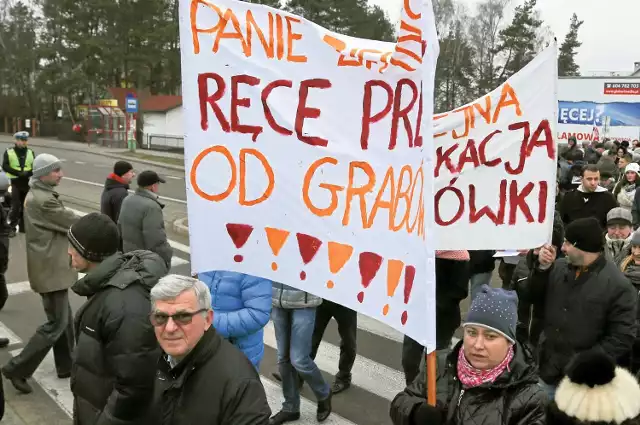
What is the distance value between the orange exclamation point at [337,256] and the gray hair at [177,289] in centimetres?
64

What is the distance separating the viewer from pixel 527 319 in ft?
15.5

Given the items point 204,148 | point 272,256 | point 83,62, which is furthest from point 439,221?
point 83,62

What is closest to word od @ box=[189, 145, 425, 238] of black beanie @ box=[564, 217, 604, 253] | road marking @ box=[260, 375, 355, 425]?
black beanie @ box=[564, 217, 604, 253]

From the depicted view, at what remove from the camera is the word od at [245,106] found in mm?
Result: 2771

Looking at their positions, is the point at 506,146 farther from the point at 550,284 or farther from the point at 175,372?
the point at 175,372

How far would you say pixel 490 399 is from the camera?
91.4 inches

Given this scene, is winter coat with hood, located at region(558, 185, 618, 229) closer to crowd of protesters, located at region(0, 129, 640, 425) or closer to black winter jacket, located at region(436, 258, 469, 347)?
crowd of protesters, located at region(0, 129, 640, 425)

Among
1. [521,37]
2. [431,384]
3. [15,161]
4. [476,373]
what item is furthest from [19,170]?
[521,37]

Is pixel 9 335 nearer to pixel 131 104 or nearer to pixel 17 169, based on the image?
pixel 17 169

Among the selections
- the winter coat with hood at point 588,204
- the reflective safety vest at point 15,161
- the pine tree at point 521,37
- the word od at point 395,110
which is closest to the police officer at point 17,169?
the reflective safety vest at point 15,161

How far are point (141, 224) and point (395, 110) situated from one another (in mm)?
3630

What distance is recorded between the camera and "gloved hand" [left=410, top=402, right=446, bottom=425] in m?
2.34

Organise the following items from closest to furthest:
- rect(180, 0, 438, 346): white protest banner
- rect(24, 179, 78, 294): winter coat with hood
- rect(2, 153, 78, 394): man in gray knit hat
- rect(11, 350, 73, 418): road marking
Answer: rect(180, 0, 438, 346): white protest banner, rect(11, 350, 73, 418): road marking, rect(2, 153, 78, 394): man in gray knit hat, rect(24, 179, 78, 294): winter coat with hood

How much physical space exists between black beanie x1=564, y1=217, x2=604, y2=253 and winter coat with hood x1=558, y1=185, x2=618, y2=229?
3.27 m
